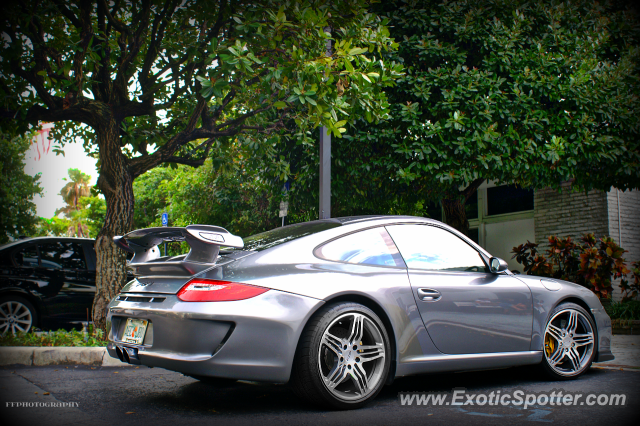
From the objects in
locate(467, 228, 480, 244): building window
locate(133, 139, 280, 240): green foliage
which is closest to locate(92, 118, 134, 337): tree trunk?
locate(133, 139, 280, 240): green foliage

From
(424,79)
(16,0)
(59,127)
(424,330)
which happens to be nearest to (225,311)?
(424,330)

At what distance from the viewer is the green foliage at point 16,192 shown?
28.0 m

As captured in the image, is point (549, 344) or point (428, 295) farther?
point (549, 344)

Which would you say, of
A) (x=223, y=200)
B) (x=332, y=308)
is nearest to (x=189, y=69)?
(x=332, y=308)

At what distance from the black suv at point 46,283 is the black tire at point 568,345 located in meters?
5.94

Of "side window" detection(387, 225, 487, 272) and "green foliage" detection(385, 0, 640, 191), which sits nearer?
"side window" detection(387, 225, 487, 272)

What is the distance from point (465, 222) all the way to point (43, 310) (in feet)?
28.3

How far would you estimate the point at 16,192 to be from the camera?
95.4 ft

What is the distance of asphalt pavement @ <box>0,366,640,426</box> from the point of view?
3283 millimetres

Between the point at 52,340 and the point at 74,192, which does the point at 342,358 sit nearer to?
the point at 52,340

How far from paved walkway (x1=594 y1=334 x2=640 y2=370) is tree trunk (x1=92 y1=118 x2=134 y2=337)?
19.1ft

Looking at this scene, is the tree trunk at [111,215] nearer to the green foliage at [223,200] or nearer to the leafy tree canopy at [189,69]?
the leafy tree canopy at [189,69]

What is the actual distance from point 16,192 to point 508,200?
83.4 feet

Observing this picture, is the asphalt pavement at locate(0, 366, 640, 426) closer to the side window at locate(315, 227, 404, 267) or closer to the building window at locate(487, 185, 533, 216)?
the side window at locate(315, 227, 404, 267)
